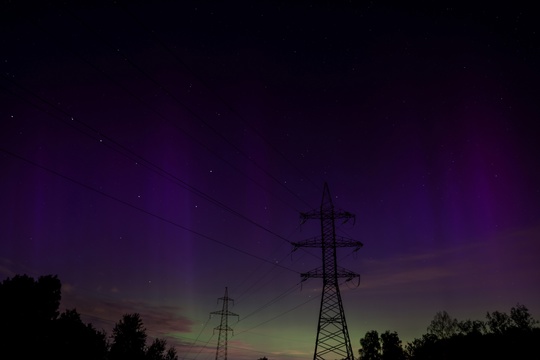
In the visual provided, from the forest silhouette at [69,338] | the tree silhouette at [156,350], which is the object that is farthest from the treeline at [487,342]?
the tree silhouette at [156,350]

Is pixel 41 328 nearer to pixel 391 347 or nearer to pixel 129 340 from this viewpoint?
pixel 129 340

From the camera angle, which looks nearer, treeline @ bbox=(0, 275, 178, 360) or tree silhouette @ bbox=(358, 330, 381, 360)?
treeline @ bbox=(0, 275, 178, 360)

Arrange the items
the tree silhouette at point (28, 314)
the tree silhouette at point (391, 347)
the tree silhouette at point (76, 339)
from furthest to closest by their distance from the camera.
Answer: the tree silhouette at point (391, 347) < the tree silhouette at point (76, 339) < the tree silhouette at point (28, 314)

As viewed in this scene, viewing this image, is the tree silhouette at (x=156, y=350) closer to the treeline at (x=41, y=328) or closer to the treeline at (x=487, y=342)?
the treeline at (x=41, y=328)

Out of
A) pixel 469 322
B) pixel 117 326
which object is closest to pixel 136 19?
pixel 117 326

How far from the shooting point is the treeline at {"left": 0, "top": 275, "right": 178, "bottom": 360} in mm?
47234

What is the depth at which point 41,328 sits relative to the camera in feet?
170

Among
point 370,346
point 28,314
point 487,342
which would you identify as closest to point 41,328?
point 28,314

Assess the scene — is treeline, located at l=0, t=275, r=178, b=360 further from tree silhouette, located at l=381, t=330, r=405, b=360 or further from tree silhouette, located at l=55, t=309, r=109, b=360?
tree silhouette, located at l=381, t=330, r=405, b=360

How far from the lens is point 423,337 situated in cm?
11562

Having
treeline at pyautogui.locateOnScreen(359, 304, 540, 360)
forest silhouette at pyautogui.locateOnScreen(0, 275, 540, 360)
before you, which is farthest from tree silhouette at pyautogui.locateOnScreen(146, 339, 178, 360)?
treeline at pyautogui.locateOnScreen(359, 304, 540, 360)

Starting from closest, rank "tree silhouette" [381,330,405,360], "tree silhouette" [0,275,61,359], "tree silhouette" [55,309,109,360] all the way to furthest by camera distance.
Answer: "tree silhouette" [0,275,61,359] → "tree silhouette" [55,309,109,360] → "tree silhouette" [381,330,405,360]

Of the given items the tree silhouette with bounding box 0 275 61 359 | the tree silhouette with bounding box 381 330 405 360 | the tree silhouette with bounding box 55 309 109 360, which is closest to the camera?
the tree silhouette with bounding box 0 275 61 359

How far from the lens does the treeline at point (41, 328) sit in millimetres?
47234
